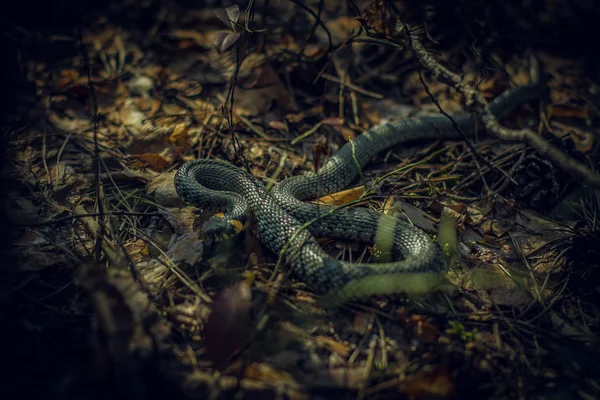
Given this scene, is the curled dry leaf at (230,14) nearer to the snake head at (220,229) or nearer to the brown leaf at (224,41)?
the brown leaf at (224,41)

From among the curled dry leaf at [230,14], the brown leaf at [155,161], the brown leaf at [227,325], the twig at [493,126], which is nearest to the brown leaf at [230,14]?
the curled dry leaf at [230,14]

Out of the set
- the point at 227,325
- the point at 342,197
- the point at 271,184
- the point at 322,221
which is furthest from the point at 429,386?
the point at 271,184

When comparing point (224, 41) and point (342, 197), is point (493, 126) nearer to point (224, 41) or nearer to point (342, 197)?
point (342, 197)

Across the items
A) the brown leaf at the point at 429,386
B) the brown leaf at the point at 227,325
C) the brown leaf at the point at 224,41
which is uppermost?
the brown leaf at the point at 224,41

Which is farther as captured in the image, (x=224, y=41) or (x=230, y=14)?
(x=224, y=41)

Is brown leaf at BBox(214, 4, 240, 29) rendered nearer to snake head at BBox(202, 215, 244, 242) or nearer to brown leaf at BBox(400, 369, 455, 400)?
snake head at BBox(202, 215, 244, 242)

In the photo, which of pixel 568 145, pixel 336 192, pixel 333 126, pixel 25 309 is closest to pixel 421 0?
pixel 333 126

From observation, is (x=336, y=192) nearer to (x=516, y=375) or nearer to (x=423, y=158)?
(x=423, y=158)
